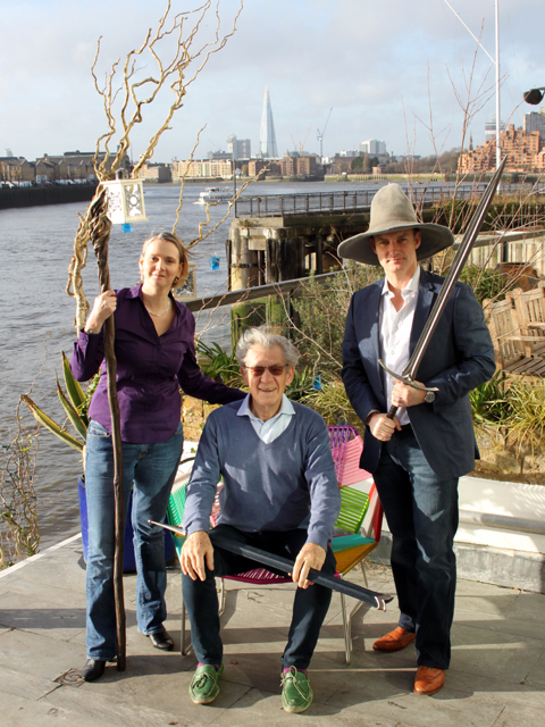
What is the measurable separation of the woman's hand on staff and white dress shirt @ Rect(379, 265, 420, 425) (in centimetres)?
103

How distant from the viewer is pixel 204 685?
2.53m

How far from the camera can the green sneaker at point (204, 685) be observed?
2521mm

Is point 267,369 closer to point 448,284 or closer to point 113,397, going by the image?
point 113,397

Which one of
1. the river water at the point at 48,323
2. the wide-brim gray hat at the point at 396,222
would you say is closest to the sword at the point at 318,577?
the wide-brim gray hat at the point at 396,222

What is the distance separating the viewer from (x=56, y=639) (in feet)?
9.88

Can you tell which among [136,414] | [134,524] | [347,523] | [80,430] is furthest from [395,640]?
[80,430]

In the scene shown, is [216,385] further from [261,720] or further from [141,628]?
[261,720]

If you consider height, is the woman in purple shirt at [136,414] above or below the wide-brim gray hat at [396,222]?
below

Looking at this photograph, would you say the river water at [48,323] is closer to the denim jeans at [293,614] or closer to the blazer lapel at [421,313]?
the blazer lapel at [421,313]

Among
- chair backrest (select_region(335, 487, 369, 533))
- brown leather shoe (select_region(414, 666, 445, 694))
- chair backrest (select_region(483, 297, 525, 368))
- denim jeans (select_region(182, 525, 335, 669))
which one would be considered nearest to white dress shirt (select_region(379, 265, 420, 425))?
denim jeans (select_region(182, 525, 335, 669))

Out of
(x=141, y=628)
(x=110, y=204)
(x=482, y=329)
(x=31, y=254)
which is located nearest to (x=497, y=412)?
(x=482, y=329)

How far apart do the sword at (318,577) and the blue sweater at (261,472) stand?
0.15 m

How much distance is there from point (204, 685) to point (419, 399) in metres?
1.32

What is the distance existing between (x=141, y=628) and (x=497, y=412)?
237cm
